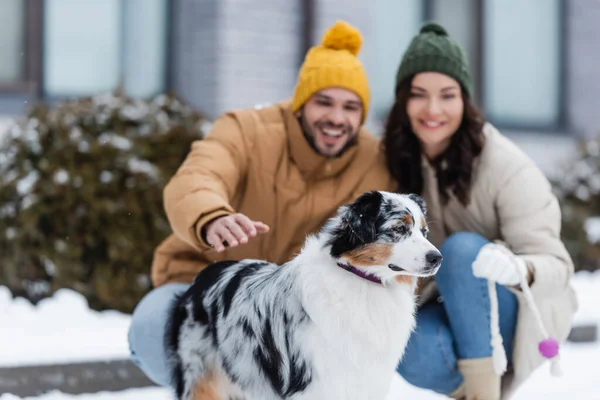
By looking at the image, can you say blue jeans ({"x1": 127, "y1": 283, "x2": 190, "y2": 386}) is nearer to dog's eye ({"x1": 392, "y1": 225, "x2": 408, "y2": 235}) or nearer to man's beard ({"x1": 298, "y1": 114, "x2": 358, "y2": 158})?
man's beard ({"x1": 298, "y1": 114, "x2": 358, "y2": 158})

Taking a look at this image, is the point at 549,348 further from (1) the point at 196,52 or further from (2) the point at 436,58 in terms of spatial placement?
(1) the point at 196,52

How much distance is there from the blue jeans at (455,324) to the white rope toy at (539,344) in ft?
0.24

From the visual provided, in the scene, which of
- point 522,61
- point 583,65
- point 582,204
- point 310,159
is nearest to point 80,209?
point 310,159

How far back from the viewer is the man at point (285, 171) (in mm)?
3219

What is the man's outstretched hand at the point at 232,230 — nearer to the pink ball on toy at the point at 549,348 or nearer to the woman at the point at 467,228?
the woman at the point at 467,228

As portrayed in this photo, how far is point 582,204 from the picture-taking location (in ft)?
23.4

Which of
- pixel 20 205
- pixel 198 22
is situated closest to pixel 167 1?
pixel 198 22

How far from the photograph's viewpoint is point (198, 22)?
6.73 metres

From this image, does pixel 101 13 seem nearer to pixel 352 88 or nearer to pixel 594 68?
pixel 352 88

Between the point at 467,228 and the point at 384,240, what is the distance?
45.0 inches

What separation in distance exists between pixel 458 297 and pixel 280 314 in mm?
934

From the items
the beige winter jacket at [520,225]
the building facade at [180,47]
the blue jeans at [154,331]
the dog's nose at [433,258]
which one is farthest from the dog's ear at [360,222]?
the building facade at [180,47]

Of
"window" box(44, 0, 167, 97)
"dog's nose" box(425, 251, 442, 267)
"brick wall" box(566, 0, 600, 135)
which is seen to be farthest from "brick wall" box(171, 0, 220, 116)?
"dog's nose" box(425, 251, 442, 267)

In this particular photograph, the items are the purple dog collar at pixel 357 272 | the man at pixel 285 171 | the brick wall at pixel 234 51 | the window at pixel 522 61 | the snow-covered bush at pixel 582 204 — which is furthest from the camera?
the window at pixel 522 61
